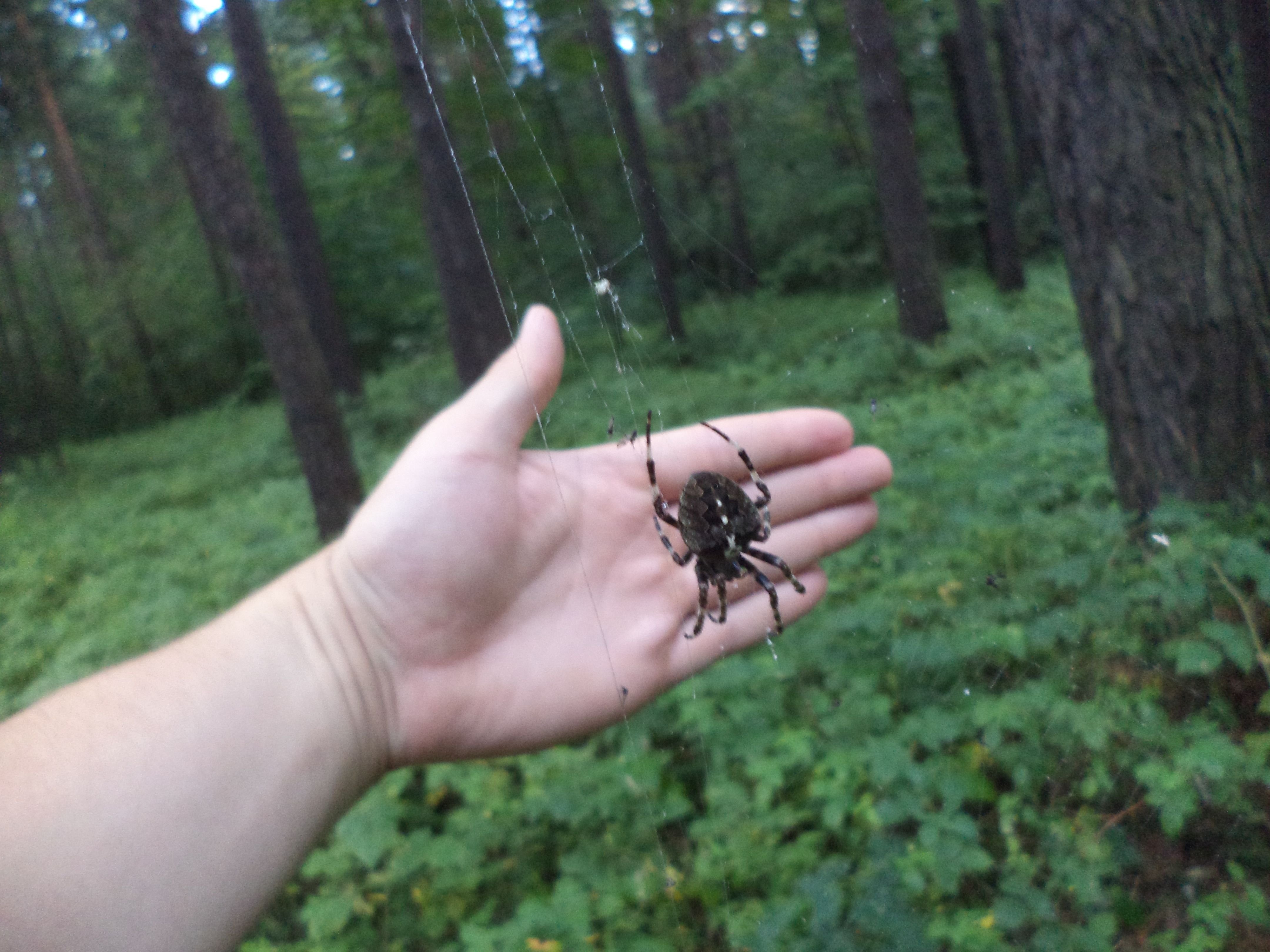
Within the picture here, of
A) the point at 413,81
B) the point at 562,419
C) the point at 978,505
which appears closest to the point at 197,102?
the point at 413,81

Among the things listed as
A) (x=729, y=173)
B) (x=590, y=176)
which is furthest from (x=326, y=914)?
(x=729, y=173)

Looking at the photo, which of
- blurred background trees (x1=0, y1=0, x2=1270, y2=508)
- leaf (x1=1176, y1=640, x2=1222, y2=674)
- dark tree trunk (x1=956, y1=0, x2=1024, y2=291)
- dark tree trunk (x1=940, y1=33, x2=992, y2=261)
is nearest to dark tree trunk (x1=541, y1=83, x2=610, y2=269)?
blurred background trees (x1=0, y1=0, x2=1270, y2=508)

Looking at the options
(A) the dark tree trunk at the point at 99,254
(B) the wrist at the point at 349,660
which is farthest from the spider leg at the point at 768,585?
(A) the dark tree trunk at the point at 99,254

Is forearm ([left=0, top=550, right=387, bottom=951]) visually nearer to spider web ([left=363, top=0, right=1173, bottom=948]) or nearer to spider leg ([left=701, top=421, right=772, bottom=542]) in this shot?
spider web ([left=363, top=0, right=1173, bottom=948])

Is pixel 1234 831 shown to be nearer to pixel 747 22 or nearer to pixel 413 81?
pixel 747 22

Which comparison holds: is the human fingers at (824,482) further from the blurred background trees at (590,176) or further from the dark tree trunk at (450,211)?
the dark tree trunk at (450,211)

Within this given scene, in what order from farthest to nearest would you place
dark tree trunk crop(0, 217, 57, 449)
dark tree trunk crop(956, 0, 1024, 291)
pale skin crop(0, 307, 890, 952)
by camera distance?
dark tree trunk crop(956, 0, 1024, 291) → dark tree trunk crop(0, 217, 57, 449) → pale skin crop(0, 307, 890, 952)
